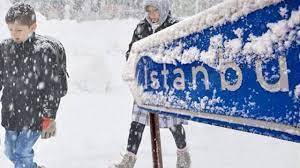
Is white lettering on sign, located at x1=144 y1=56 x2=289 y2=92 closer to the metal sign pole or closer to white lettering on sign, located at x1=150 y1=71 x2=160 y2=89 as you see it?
white lettering on sign, located at x1=150 y1=71 x2=160 y2=89

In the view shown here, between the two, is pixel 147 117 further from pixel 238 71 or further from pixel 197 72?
pixel 238 71

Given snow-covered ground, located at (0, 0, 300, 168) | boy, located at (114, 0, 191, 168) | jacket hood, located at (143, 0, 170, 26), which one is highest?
jacket hood, located at (143, 0, 170, 26)

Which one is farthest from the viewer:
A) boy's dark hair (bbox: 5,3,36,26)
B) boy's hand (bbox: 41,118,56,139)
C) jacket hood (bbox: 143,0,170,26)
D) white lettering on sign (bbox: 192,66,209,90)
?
jacket hood (bbox: 143,0,170,26)

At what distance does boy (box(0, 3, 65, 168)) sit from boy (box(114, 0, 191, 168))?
953mm

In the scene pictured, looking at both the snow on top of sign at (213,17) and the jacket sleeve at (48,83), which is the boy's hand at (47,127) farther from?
the snow on top of sign at (213,17)

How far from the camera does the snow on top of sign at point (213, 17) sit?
0.98 meters

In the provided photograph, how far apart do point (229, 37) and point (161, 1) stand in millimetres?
3287

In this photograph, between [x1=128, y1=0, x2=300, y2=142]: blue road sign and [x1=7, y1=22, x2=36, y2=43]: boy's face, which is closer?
[x1=128, y1=0, x2=300, y2=142]: blue road sign

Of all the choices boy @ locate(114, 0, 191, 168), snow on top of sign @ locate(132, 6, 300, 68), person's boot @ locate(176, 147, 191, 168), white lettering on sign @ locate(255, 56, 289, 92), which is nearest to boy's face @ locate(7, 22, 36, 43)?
boy @ locate(114, 0, 191, 168)

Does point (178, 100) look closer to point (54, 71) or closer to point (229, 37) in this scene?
point (229, 37)

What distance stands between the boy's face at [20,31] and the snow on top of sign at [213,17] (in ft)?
7.58

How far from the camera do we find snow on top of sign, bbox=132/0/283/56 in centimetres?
98

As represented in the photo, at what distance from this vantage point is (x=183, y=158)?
4.51 meters

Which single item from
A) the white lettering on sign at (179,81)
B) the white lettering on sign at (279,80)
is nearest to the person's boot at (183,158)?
the white lettering on sign at (179,81)
